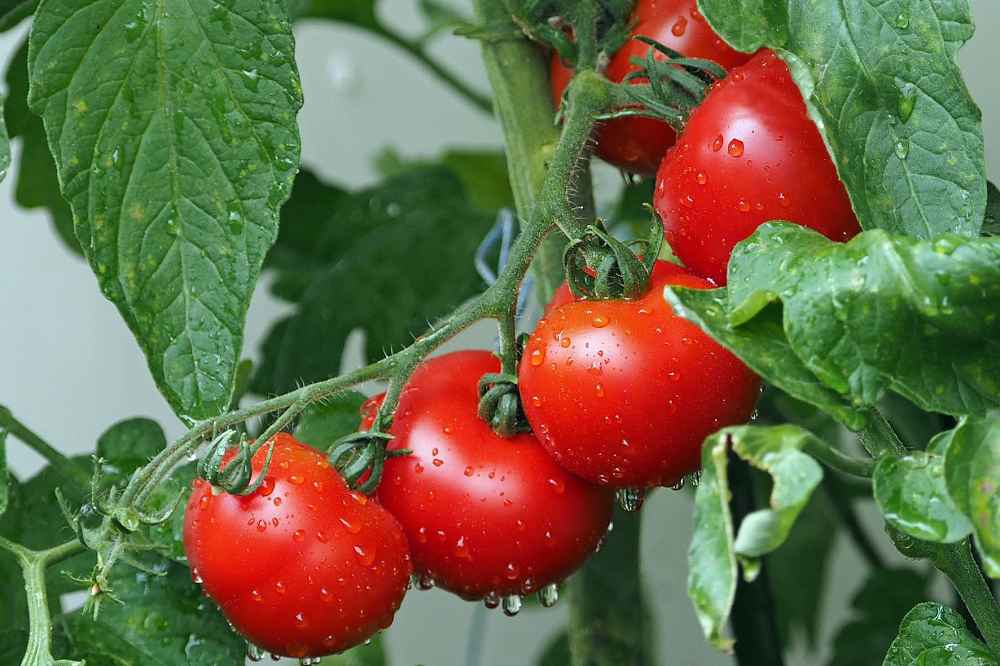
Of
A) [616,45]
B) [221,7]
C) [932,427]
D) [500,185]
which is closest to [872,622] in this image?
[932,427]

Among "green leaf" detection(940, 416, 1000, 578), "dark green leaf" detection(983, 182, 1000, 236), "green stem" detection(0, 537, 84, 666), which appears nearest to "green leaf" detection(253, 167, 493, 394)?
"green stem" detection(0, 537, 84, 666)

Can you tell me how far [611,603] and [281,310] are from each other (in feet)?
2.73

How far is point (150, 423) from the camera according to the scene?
69 cm

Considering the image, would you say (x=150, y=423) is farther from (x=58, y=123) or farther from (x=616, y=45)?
(x=616, y=45)

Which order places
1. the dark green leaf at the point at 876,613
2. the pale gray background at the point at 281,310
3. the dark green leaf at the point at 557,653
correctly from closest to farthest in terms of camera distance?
the dark green leaf at the point at 876,613, the dark green leaf at the point at 557,653, the pale gray background at the point at 281,310

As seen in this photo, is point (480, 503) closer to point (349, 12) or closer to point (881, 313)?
point (881, 313)

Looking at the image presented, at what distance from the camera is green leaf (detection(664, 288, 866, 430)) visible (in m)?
0.41

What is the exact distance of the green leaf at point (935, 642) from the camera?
19.0 inches

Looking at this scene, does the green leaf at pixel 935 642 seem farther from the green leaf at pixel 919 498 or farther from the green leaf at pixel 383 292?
the green leaf at pixel 383 292

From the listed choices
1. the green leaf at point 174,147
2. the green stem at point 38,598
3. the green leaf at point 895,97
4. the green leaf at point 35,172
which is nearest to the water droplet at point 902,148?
the green leaf at point 895,97

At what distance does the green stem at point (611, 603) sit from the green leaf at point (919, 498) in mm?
307

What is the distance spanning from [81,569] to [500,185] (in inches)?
28.3

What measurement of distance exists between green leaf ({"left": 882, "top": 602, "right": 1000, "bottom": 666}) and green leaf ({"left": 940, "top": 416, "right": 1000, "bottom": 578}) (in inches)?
4.5

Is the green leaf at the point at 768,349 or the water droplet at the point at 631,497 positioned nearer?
A: the green leaf at the point at 768,349
